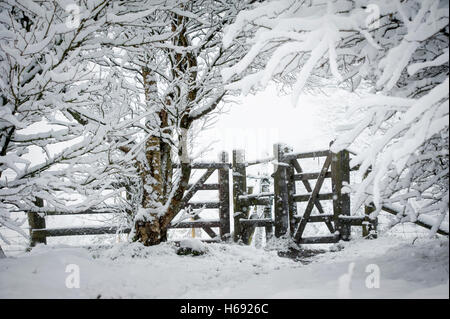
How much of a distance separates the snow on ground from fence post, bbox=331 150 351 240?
219 cm

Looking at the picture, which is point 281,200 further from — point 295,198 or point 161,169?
point 161,169

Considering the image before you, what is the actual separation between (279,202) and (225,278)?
273 centimetres

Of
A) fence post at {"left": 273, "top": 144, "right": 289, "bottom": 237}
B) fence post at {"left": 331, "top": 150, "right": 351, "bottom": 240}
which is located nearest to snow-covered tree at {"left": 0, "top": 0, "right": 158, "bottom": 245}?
fence post at {"left": 273, "top": 144, "right": 289, "bottom": 237}

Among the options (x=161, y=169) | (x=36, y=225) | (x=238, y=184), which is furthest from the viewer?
(x=238, y=184)

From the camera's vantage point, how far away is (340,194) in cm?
488

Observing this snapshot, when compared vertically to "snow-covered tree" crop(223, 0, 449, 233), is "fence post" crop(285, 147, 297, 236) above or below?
below

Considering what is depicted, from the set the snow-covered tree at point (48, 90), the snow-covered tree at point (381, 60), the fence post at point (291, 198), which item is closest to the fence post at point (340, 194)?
the fence post at point (291, 198)

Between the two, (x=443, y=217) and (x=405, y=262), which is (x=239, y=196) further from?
(x=443, y=217)

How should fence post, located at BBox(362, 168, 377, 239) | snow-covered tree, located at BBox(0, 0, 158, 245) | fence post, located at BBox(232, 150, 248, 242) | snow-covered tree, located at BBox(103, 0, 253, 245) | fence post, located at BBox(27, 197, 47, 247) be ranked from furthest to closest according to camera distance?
fence post, located at BBox(232, 150, 248, 242) < fence post, located at BBox(27, 197, 47, 247) < fence post, located at BBox(362, 168, 377, 239) < snow-covered tree, located at BBox(103, 0, 253, 245) < snow-covered tree, located at BBox(0, 0, 158, 245)

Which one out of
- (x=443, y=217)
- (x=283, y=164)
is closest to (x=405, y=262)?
(x=443, y=217)

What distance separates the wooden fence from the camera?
4938 mm

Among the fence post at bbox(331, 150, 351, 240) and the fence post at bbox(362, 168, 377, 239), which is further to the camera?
the fence post at bbox(331, 150, 351, 240)
